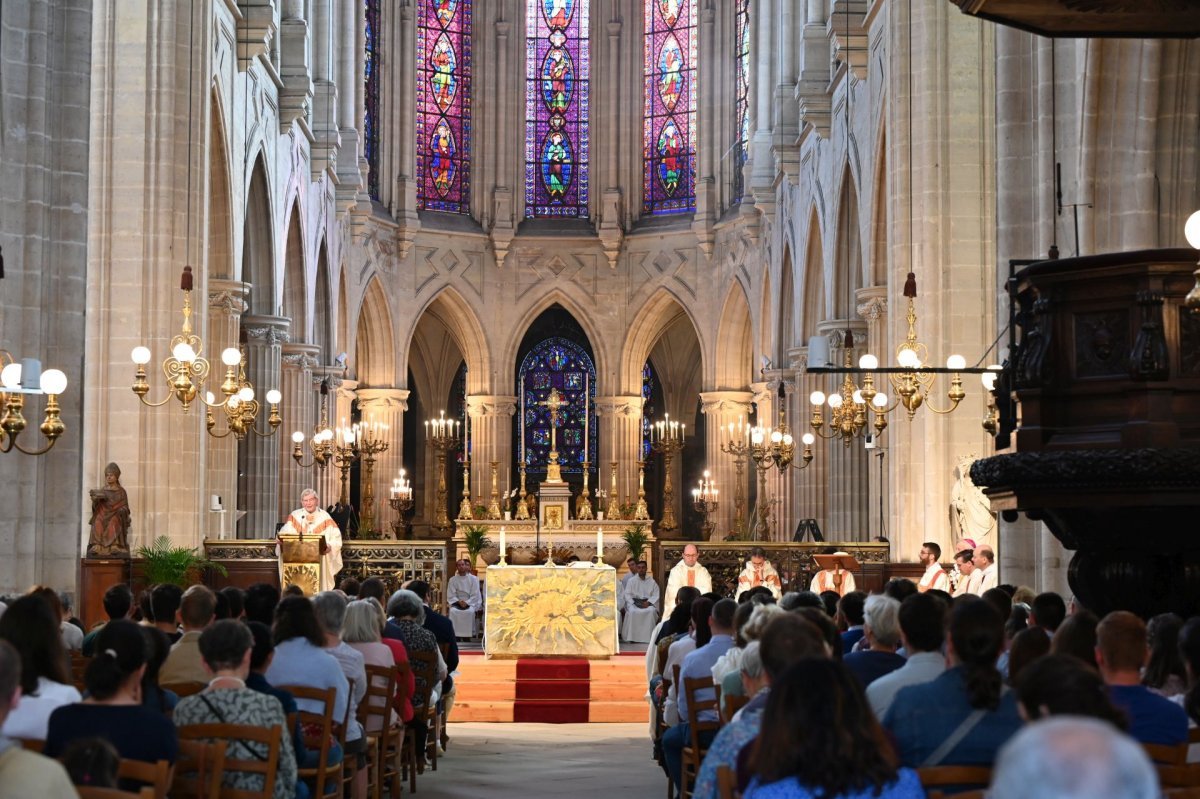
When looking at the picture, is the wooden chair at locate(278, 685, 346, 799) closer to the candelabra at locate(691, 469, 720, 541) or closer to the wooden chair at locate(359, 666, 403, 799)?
the wooden chair at locate(359, 666, 403, 799)

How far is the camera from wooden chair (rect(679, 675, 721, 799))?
876cm

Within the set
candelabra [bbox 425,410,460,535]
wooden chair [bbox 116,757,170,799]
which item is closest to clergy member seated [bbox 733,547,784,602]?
candelabra [bbox 425,410,460,535]

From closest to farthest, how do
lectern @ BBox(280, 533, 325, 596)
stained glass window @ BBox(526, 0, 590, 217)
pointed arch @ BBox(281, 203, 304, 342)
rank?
lectern @ BBox(280, 533, 325, 596) < pointed arch @ BBox(281, 203, 304, 342) < stained glass window @ BBox(526, 0, 590, 217)

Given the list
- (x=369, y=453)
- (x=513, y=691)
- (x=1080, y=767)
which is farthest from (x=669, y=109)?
(x=1080, y=767)

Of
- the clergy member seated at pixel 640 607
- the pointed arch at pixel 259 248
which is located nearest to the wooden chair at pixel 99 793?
the clergy member seated at pixel 640 607

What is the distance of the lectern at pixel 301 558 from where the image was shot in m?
19.7

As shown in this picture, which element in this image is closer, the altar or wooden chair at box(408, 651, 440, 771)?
wooden chair at box(408, 651, 440, 771)

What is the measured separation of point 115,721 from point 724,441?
3184 centimetres

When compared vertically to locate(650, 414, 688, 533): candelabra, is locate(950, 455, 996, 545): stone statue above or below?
below

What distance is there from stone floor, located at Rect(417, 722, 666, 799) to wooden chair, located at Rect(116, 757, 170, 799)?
19.0 ft

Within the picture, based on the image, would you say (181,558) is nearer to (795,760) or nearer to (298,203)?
(298,203)

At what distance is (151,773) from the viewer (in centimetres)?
501

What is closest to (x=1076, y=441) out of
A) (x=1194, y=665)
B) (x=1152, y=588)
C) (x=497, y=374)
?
(x=1152, y=588)

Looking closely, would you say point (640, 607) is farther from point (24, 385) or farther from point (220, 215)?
point (24, 385)
